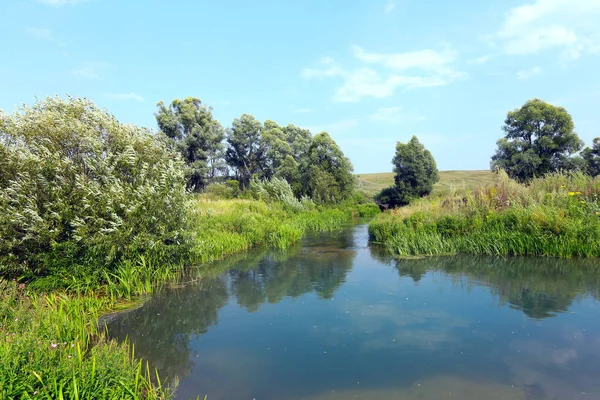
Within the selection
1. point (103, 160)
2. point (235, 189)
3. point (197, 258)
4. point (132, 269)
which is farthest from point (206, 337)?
point (235, 189)

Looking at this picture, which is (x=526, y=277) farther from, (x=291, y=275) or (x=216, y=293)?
(x=216, y=293)

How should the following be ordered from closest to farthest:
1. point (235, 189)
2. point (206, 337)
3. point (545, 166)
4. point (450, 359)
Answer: point (450, 359)
point (206, 337)
point (545, 166)
point (235, 189)

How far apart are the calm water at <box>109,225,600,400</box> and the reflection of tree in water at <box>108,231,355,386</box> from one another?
0.18ft

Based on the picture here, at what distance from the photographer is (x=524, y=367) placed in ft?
20.1

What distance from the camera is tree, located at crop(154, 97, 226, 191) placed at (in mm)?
43438

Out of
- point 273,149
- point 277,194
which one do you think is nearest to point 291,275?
point 277,194

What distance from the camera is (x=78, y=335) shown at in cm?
689

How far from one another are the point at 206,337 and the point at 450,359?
5320mm

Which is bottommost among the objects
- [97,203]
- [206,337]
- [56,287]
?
[206,337]

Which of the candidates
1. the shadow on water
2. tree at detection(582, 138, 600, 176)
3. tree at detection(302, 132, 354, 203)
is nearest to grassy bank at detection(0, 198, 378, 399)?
the shadow on water

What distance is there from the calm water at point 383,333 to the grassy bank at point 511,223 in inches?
47.5

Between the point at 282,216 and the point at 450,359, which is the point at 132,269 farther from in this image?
the point at 282,216

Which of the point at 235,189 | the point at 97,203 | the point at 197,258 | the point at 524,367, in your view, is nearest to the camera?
the point at 524,367

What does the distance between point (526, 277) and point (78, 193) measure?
48.1 feet
